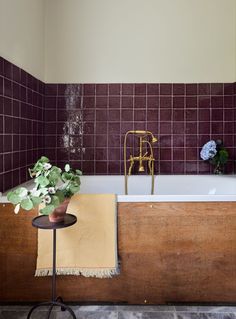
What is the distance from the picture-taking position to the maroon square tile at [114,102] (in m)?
2.79

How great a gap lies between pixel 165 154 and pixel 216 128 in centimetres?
56

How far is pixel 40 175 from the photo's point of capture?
1454 millimetres

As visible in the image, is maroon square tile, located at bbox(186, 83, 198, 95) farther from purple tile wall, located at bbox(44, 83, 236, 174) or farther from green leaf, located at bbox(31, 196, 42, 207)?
green leaf, located at bbox(31, 196, 42, 207)

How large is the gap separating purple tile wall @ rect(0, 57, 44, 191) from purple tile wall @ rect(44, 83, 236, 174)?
346 mm

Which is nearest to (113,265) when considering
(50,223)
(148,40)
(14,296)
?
(50,223)

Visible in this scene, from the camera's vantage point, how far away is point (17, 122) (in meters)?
2.07

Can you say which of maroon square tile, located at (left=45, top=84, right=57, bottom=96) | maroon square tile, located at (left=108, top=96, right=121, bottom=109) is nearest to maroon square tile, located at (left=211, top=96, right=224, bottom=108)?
maroon square tile, located at (left=108, top=96, right=121, bottom=109)

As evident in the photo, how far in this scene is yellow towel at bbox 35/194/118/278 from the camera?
167cm

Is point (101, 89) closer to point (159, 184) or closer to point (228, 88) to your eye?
point (159, 184)

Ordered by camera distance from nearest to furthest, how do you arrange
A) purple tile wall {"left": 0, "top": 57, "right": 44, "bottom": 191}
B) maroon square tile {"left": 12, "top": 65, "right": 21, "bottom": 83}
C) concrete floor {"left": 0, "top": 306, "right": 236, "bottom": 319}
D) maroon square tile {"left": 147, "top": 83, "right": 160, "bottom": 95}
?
1. concrete floor {"left": 0, "top": 306, "right": 236, "bottom": 319}
2. purple tile wall {"left": 0, "top": 57, "right": 44, "bottom": 191}
3. maroon square tile {"left": 12, "top": 65, "right": 21, "bottom": 83}
4. maroon square tile {"left": 147, "top": 83, "right": 160, "bottom": 95}

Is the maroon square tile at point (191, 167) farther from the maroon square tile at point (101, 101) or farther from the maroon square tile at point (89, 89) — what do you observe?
the maroon square tile at point (89, 89)

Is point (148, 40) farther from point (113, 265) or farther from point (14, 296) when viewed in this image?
point (14, 296)

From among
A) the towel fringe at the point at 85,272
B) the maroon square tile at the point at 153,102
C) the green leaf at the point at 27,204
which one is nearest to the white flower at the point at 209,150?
the maroon square tile at the point at 153,102

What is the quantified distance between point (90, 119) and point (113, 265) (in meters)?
1.55
